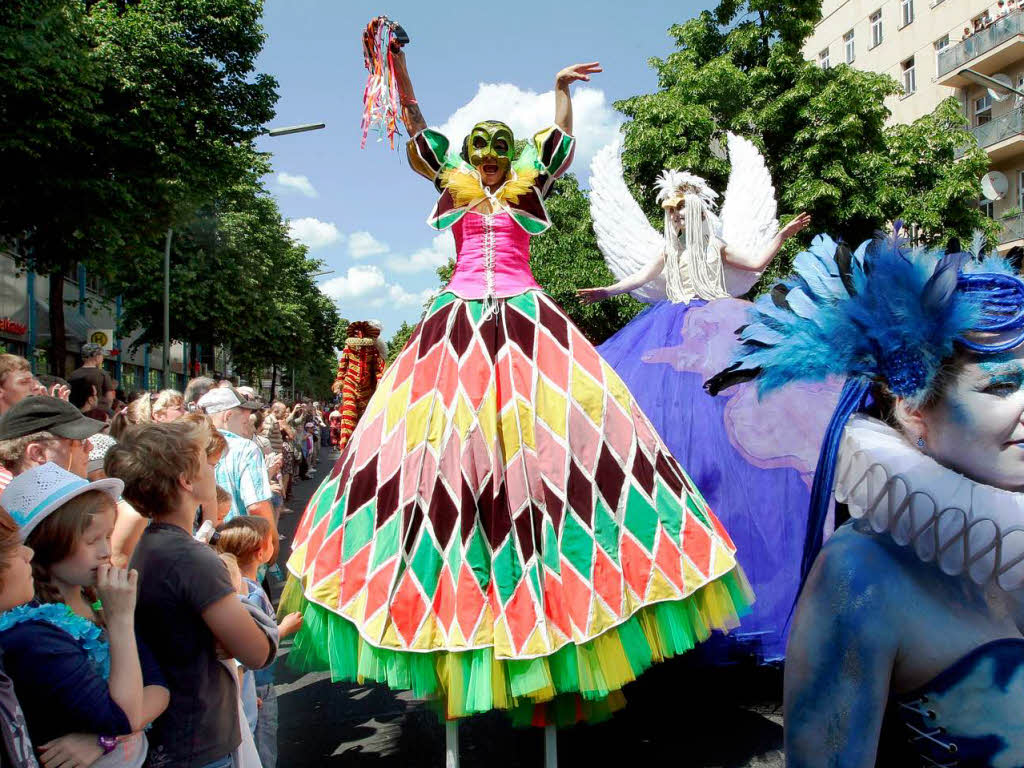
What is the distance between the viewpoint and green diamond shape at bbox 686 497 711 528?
9.97 feet

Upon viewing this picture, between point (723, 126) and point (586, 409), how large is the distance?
45.8 ft

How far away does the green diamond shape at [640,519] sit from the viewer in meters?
2.89

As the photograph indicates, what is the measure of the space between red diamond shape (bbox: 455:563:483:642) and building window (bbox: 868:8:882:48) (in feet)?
103

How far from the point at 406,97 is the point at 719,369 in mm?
1976

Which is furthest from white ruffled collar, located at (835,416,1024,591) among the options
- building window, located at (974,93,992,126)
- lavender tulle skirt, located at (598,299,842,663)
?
building window, located at (974,93,992,126)

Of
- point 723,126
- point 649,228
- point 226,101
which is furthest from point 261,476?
point 723,126

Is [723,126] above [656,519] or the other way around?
above

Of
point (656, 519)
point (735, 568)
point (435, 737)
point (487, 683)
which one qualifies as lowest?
point (435, 737)

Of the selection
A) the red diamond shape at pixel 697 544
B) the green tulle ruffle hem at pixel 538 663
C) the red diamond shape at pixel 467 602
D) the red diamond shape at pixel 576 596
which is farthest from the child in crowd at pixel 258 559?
the red diamond shape at pixel 697 544

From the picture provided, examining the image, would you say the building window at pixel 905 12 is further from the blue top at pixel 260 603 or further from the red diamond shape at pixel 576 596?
the blue top at pixel 260 603

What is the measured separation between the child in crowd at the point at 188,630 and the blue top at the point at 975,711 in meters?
1.64

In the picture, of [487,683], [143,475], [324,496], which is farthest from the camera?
[324,496]

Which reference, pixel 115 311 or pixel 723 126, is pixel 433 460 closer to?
pixel 723 126

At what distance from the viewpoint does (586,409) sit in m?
3.06
